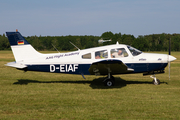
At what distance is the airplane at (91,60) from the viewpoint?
31.9 feet

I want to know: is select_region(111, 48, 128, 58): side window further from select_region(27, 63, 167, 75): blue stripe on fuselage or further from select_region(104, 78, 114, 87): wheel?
select_region(104, 78, 114, 87): wheel

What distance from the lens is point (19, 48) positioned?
10.3 metres

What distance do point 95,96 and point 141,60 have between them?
3396 mm

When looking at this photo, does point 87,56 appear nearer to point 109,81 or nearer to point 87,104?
point 109,81

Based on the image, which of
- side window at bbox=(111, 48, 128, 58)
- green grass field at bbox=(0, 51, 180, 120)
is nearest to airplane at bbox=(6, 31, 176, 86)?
side window at bbox=(111, 48, 128, 58)

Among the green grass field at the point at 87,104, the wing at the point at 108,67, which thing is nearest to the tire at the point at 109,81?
the wing at the point at 108,67

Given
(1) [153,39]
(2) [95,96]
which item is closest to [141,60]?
(2) [95,96]

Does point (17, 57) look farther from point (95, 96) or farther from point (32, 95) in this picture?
point (95, 96)

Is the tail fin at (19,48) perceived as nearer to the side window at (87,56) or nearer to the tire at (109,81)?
the side window at (87,56)

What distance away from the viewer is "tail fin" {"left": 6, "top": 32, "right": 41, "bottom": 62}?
1016cm

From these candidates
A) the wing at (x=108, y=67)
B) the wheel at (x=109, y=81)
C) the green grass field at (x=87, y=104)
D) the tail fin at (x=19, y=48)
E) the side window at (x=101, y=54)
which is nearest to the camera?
the green grass field at (x=87, y=104)

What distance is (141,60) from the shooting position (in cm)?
980

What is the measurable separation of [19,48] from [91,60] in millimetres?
3830

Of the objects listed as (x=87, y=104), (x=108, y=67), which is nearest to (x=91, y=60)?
(x=108, y=67)
